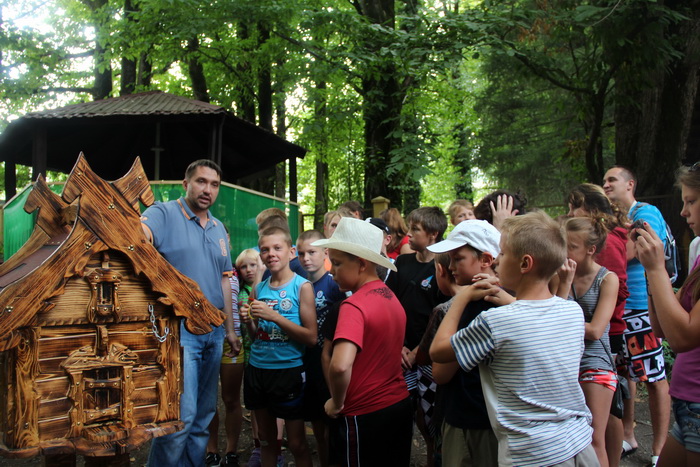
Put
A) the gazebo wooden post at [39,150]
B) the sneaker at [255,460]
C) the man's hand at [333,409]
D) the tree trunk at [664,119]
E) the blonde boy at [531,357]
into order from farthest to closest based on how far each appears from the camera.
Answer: the gazebo wooden post at [39,150], the tree trunk at [664,119], the sneaker at [255,460], the man's hand at [333,409], the blonde boy at [531,357]

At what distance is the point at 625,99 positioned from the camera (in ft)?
26.0

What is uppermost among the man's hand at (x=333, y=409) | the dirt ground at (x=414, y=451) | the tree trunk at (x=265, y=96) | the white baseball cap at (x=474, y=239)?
the tree trunk at (x=265, y=96)

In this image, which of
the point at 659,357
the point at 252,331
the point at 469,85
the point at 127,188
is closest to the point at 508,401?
the point at 127,188

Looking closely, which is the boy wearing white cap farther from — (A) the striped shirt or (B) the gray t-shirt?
(B) the gray t-shirt

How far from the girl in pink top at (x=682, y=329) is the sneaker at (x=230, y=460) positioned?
9.39ft

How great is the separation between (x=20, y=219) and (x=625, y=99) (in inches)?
359

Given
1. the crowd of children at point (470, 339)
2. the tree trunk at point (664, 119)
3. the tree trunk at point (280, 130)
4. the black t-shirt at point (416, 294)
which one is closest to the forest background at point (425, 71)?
the tree trunk at point (664, 119)

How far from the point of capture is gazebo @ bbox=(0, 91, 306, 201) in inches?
379

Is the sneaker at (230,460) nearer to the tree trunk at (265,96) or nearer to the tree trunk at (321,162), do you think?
the tree trunk at (321,162)

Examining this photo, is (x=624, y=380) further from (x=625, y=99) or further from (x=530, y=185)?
(x=530, y=185)

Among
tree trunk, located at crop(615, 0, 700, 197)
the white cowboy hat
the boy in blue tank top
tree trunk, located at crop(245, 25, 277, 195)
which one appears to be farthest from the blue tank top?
tree trunk, located at crop(245, 25, 277, 195)

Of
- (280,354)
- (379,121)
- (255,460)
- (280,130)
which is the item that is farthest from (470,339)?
(280,130)

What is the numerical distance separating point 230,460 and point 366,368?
200 cm

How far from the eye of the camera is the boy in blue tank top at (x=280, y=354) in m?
3.33
